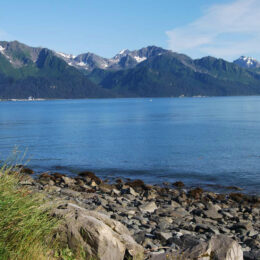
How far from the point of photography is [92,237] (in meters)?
7.74

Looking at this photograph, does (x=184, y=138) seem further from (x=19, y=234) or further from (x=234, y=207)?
(x=19, y=234)

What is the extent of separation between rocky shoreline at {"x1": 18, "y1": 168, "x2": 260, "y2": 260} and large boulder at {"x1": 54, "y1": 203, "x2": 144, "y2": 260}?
0.89 m

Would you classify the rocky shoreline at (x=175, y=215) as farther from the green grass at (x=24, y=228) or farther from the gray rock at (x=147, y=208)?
the green grass at (x=24, y=228)

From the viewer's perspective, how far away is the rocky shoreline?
1028 centimetres

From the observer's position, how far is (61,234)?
7.71 m

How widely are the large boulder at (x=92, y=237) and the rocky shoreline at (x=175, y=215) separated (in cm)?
89

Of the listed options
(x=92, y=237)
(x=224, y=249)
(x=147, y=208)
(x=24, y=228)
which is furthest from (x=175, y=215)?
(x=24, y=228)

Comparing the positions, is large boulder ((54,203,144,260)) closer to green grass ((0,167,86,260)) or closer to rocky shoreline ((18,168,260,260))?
green grass ((0,167,86,260))

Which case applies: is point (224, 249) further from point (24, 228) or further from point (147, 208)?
point (147, 208)

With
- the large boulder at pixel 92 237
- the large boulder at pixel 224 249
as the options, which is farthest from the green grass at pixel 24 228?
the large boulder at pixel 224 249

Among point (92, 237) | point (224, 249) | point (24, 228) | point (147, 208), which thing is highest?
point (24, 228)

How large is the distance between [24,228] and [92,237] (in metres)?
1.67

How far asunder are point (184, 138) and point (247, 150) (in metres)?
15.7

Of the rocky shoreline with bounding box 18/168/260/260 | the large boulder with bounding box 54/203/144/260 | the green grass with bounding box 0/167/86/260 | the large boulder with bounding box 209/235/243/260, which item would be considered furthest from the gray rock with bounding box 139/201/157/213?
the green grass with bounding box 0/167/86/260
